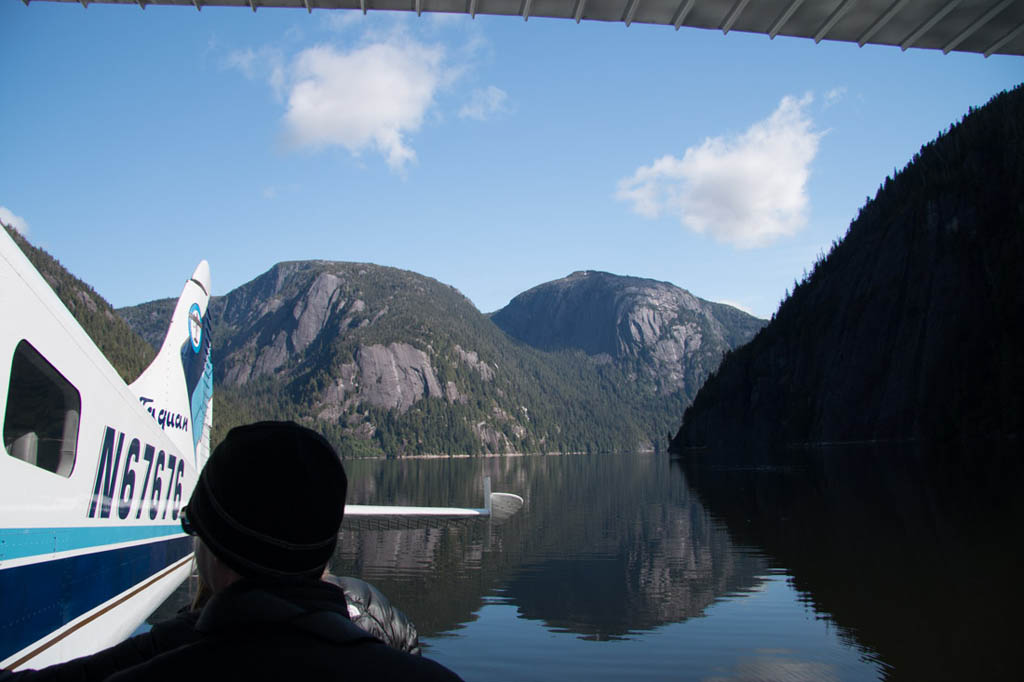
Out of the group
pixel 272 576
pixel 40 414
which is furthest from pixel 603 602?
pixel 272 576

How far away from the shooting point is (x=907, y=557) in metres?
18.6

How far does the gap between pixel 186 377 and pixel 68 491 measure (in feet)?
30.8

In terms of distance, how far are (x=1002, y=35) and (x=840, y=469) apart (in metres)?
46.1

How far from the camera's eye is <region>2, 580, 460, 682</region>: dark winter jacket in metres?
1.57

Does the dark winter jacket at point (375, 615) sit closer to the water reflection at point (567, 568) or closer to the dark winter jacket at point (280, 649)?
the dark winter jacket at point (280, 649)

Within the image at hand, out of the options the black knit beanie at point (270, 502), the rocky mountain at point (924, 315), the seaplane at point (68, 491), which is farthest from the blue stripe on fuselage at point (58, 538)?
the rocky mountain at point (924, 315)

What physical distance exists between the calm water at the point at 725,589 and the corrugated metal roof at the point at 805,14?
1136cm

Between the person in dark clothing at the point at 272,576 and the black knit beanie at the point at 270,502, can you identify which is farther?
the black knit beanie at the point at 270,502

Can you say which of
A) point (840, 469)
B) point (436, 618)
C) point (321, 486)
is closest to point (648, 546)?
point (436, 618)

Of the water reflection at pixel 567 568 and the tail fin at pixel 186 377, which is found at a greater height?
the tail fin at pixel 186 377

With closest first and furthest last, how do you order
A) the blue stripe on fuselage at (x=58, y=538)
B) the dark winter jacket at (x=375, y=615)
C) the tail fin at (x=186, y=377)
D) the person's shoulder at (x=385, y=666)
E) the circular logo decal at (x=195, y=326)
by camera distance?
the person's shoulder at (x=385, y=666) < the dark winter jacket at (x=375, y=615) < the blue stripe on fuselage at (x=58, y=538) < the tail fin at (x=186, y=377) < the circular logo decal at (x=195, y=326)

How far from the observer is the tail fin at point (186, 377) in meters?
13.3

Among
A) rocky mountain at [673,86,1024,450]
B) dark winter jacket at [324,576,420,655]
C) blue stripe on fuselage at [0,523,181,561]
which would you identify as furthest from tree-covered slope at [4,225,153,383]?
rocky mountain at [673,86,1024,450]

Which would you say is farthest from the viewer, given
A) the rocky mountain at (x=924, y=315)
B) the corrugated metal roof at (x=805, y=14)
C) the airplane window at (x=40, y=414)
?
the rocky mountain at (x=924, y=315)
